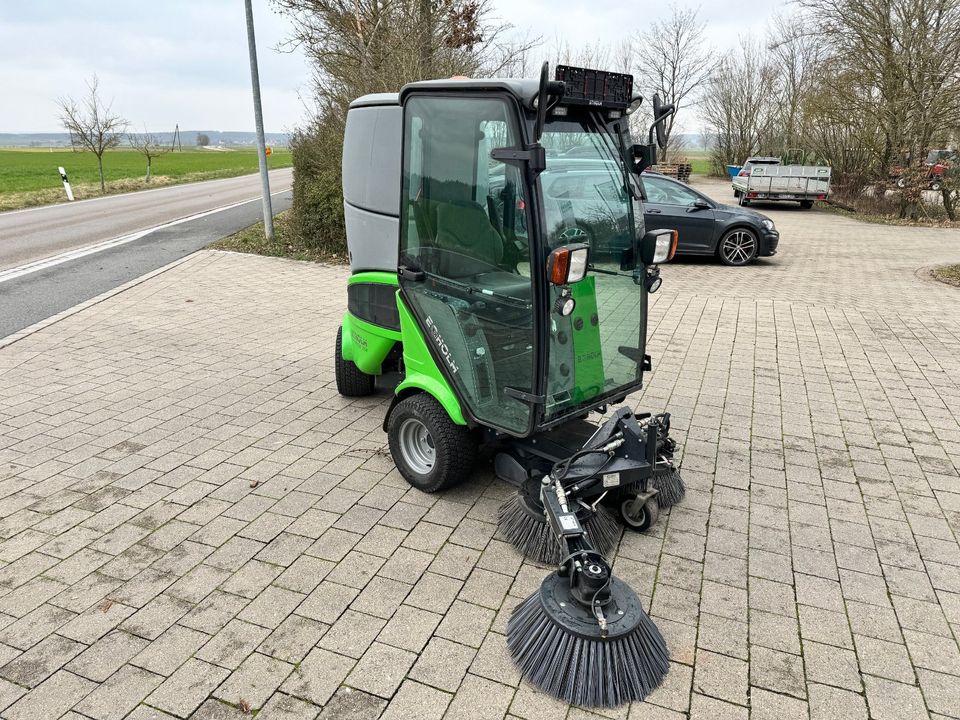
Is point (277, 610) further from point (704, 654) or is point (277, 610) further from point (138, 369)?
point (138, 369)

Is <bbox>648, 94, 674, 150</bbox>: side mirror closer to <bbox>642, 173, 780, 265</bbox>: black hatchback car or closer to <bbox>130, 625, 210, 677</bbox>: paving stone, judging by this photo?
<bbox>130, 625, 210, 677</bbox>: paving stone

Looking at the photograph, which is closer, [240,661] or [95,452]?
[240,661]

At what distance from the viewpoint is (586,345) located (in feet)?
11.9

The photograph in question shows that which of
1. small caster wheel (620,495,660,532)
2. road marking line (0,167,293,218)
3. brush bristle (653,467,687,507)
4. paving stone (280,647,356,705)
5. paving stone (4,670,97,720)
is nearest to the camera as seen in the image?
paving stone (4,670,97,720)

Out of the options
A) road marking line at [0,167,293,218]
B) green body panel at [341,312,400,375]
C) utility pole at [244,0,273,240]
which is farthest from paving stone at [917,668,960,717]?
road marking line at [0,167,293,218]

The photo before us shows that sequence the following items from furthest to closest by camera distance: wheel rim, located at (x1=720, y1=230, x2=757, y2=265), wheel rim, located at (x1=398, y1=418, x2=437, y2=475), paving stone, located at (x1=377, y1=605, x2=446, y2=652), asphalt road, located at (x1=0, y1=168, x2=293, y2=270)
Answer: asphalt road, located at (x1=0, y1=168, x2=293, y2=270) < wheel rim, located at (x1=720, y1=230, x2=757, y2=265) < wheel rim, located at (x1=398, y1=418, x2=437, y2=475) < paving stone, located at (x1=377, y1=605, x2=446, y2=652)

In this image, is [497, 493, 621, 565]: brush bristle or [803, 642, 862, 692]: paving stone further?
[497, 493, 621, 565]: brush bristle

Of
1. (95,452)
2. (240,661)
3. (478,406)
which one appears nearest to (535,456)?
(478,406)

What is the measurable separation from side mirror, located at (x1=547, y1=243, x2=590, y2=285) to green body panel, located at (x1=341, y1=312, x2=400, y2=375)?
181 cm

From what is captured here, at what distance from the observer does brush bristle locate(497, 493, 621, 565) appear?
11.3 feet

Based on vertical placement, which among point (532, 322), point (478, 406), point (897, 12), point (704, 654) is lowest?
point (704, 654)

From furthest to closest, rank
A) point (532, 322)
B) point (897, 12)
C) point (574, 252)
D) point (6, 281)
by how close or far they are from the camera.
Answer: point (897, 12) → point (6, 281) → point (532, 322) → point (574, 252)

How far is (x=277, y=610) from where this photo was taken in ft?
10.1

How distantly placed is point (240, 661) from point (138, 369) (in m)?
4.33
